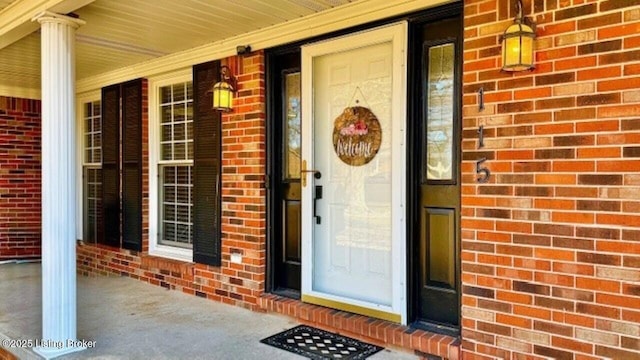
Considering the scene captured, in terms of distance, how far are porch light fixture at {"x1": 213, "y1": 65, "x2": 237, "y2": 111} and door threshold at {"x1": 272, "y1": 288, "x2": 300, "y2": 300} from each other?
66.5 inches

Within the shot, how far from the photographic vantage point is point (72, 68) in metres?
3.29

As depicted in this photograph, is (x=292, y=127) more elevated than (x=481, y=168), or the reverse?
(x=292, y=127)

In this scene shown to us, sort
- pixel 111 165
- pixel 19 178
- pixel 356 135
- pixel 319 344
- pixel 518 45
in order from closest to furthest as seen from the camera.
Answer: pixel 518 45 → pixel 319 344 → pixel 356 135 → pixel 111 165 → pixel 19 178

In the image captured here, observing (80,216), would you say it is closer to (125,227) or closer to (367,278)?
(125,227)

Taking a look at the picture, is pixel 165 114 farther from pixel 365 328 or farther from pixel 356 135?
pixel 365 328

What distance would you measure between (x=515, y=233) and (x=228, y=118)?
2.76 meters

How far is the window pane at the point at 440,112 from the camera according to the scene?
3131 millimetres

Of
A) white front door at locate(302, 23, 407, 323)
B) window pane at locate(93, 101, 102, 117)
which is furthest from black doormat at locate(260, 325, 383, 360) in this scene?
window pane at locate(93, 101, 102, 117)

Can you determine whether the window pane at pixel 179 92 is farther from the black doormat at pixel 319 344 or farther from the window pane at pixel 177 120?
the black doormat at pixel 319 344

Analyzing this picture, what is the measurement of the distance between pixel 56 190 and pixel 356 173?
2111 millimetres

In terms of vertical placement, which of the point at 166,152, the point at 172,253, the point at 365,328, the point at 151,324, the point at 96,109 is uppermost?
the point at 96,109

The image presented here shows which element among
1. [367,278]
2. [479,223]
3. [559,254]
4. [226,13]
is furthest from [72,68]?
[559,254]

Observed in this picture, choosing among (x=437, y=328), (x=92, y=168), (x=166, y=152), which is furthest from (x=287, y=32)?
(x=92, y=168)

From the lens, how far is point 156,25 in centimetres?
→ 394
